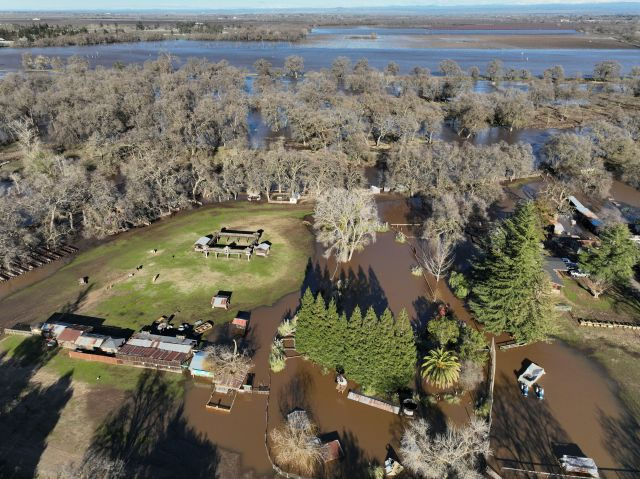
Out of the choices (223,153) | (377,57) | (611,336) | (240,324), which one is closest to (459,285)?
(611,336)

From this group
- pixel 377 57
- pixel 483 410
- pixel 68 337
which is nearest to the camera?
pixel 483 410

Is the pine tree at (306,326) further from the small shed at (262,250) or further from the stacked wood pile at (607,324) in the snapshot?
the stacked wood pile at (607,324)

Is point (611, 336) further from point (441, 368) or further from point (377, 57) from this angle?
point (377, 57)

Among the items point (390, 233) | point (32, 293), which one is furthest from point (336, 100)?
point (32, 293)

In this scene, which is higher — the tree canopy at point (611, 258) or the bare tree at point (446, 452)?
the tree canopy at point (611, 258)

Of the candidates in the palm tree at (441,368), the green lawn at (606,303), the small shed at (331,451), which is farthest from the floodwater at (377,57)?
the small shed at (331,451)
